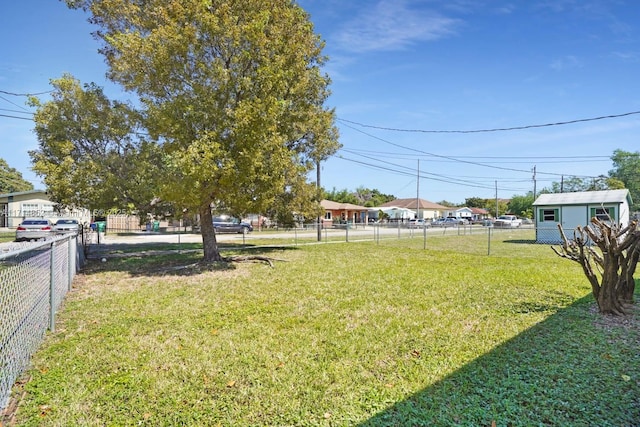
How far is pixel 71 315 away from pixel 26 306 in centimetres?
197

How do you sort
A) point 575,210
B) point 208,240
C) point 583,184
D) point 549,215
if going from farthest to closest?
1. point 583,184
2. point 549,215
3. point 575,210
4. point 208,240

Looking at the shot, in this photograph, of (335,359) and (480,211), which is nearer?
(335,359)

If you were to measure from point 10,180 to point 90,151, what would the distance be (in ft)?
191

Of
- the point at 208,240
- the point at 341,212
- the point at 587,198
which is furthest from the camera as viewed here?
the point at 341,212

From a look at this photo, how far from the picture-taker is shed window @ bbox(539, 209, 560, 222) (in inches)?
888

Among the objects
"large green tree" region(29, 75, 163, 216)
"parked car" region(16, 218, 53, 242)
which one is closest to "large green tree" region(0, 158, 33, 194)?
"parked car" region(16, 218, 53, 242)

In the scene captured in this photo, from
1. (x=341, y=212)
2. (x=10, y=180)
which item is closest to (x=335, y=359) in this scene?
(x=341, y=212)

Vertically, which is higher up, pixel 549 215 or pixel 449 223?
pixel 549 215

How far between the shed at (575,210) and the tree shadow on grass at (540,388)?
17.8m

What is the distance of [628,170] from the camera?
6681 cm

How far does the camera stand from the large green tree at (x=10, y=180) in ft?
173

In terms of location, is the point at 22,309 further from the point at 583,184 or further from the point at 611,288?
the point at 583,184

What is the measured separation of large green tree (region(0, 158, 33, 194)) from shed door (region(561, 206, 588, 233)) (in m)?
66.3

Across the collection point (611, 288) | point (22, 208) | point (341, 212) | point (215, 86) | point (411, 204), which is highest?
point (215, 86)
